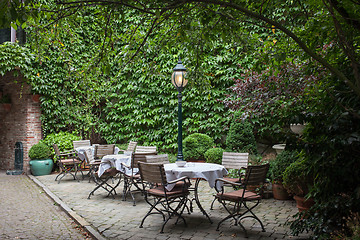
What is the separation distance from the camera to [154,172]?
4711mm

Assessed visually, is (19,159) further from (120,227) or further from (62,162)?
(120,227)

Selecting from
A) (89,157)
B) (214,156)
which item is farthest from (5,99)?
(214,156)

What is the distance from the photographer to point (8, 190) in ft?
25.3

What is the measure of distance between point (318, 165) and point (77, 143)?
833 centimetres

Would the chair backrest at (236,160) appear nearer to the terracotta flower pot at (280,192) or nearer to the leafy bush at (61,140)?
the terracotta flower pot at (280,192)

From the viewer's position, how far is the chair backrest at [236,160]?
5.99m

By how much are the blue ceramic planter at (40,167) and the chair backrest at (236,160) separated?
21.4ft

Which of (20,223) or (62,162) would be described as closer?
(20,223)

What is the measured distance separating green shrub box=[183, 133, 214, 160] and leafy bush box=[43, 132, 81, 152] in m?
4.02

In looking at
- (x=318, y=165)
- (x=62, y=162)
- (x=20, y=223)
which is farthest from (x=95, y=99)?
(x=318, y=165)

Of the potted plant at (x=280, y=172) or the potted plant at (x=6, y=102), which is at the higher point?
the potted plant at (x=6, y=102)

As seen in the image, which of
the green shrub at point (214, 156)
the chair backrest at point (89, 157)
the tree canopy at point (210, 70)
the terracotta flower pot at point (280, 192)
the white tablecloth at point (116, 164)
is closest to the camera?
the tree canopy at point (210, 70)

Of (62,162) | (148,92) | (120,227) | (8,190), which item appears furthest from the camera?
(148,92)

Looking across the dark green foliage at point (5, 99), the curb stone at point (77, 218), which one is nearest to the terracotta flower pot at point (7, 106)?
the dark green foliage at point (5, 99)
